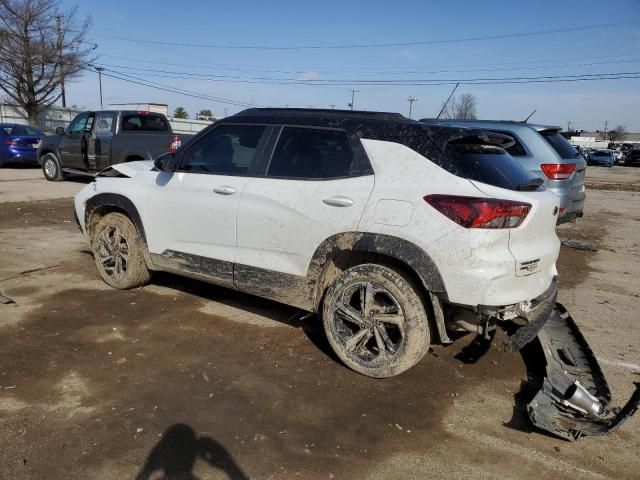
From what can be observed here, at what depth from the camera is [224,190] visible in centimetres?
429

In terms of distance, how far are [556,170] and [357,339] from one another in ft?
15.7

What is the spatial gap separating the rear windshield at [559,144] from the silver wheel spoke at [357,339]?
5.04 meters

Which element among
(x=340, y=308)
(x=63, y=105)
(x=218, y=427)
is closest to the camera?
(x=218, y=427)

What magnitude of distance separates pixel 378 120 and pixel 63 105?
4742 cm

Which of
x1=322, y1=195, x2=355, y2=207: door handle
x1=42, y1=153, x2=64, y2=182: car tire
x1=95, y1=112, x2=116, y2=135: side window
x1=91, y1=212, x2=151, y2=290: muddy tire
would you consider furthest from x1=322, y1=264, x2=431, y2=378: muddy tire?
x1=42, y1=153, x2=64, y2=182: car tire

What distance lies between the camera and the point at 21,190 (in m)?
13.0

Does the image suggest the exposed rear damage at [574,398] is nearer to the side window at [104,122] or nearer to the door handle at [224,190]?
the door handle at [224,190]

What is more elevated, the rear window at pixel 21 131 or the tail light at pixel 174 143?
the rear window at pixel 21 131

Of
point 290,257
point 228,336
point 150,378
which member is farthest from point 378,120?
point 150,378

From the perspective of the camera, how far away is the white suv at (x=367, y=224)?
10.8 ft

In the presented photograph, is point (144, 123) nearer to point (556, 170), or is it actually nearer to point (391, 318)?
point (556, 170)

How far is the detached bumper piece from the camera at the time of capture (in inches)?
119

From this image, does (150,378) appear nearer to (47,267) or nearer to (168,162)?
(168,162)

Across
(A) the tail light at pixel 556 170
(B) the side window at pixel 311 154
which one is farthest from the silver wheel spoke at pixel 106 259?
(A) the tail light at pixel 556 170
